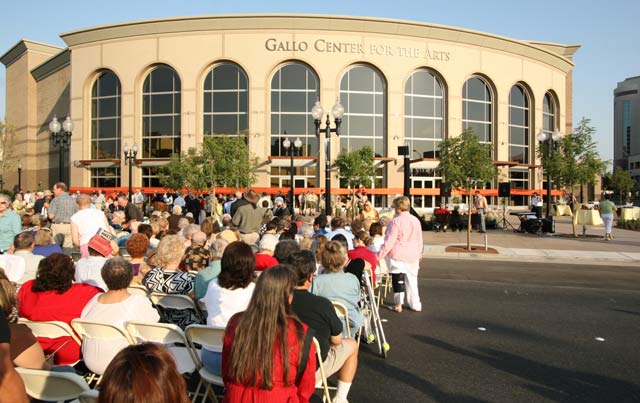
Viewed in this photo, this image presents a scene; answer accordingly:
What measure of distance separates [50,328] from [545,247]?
17052mm

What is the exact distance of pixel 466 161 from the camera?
18.0 m

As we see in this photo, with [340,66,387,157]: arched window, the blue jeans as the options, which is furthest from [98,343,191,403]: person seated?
[340,66,387,157]: arched window

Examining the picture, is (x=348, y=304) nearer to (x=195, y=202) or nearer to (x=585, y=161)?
(x=195, y=202)

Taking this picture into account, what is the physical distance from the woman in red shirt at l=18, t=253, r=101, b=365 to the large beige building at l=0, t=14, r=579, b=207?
111ft

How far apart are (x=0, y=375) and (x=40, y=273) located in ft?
7.26

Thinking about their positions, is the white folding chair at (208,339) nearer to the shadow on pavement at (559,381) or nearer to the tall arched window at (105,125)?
the shadow on pavement at (559,381)

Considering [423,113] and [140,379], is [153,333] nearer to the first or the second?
[140,379]

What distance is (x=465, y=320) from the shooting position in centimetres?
763

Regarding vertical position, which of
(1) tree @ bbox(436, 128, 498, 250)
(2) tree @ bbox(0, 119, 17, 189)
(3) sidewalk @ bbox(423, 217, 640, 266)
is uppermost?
(2) tree @ bbox(0, 119, 17, 189)

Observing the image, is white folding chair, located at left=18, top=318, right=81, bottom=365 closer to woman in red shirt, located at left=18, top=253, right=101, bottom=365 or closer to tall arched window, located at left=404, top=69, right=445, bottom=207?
woman in red shirt, located at left=18, top=253, right=101, bottom=365

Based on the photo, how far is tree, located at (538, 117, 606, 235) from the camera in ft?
75.0

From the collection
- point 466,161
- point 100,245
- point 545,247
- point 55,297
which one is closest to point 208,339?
point 55,297

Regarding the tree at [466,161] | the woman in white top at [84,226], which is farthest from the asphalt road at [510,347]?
the tree at [466,161]


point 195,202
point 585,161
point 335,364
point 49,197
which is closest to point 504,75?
point 585,161
